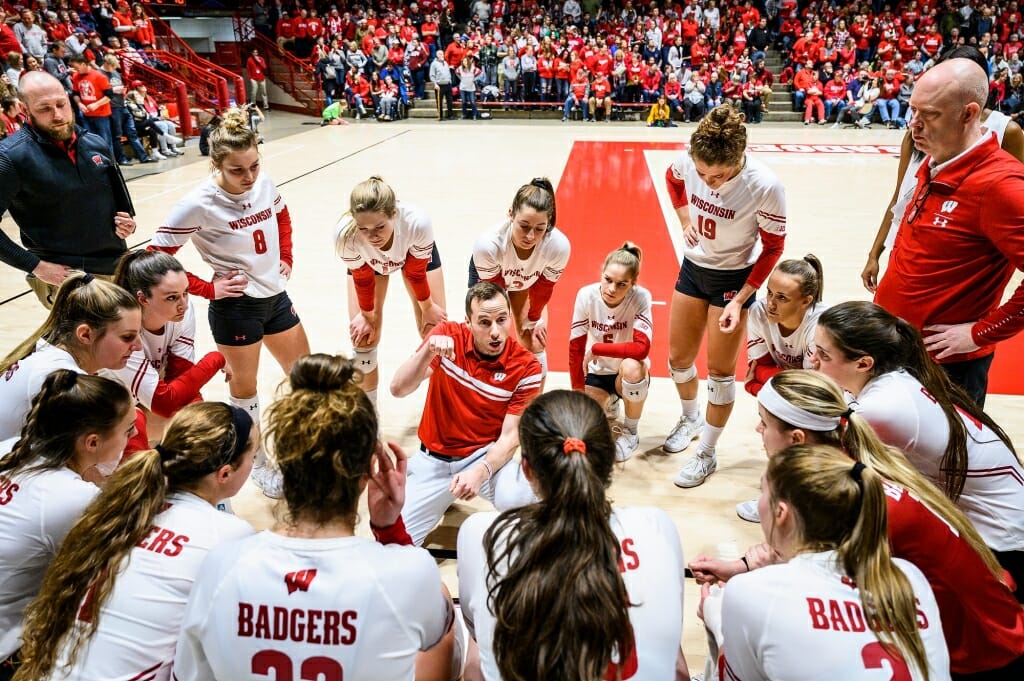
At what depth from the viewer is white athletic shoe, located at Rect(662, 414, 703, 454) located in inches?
160

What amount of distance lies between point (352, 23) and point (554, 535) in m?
22.4

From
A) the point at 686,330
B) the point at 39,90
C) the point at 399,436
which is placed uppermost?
the point at 39,90

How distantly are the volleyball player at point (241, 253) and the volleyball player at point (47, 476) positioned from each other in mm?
1402

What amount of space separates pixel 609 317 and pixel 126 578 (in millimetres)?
2736

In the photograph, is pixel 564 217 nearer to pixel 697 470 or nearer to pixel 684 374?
pixel 684 374

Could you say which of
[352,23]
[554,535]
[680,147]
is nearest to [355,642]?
[554,535]

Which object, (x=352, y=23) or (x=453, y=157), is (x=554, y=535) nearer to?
(x=453, y=157)

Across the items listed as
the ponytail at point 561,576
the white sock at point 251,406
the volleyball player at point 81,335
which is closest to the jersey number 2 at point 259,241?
the white sock at point 251,406

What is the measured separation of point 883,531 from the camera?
5.61 ft

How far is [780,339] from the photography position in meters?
3.46

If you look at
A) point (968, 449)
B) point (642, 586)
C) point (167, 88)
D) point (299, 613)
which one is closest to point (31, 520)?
point (299, 613)

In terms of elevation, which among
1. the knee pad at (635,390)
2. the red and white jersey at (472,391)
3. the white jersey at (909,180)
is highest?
the white jersey at (909,180)

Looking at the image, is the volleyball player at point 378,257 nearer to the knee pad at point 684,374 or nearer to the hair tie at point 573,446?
the knee pad at point 684,374

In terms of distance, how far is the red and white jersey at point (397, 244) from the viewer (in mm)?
3873
